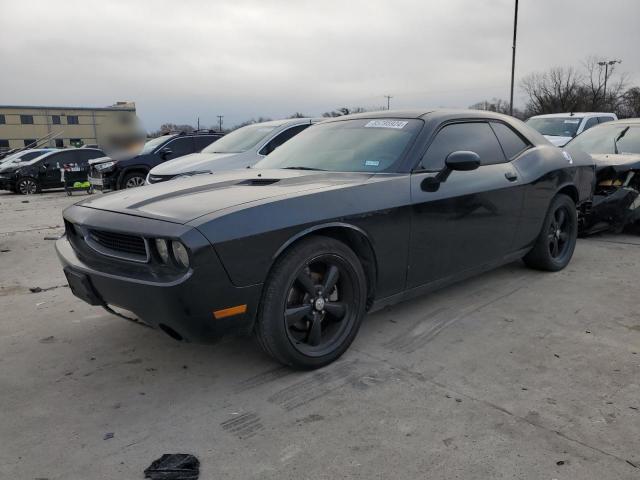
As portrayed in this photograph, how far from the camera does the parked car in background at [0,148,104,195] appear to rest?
16.4 m

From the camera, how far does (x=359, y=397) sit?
9.15 ft

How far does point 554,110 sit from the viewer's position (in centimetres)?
4950

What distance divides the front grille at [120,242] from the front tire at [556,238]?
11.8 feet

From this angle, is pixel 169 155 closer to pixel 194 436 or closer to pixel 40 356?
pixel 40 356

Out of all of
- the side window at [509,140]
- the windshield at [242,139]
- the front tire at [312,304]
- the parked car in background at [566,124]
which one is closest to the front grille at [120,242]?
the front tire at [312,304]

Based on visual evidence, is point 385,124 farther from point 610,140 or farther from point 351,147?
point 610,140

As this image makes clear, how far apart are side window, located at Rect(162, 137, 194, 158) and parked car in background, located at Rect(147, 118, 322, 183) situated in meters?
3.58

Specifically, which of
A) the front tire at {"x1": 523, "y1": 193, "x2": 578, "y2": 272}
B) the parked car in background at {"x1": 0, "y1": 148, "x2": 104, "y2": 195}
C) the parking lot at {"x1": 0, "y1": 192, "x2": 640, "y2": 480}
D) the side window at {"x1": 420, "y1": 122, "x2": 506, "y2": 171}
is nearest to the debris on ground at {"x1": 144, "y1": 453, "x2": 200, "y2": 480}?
the parking lot at {"x1": 0, "y1": 192, "x2": 640, "y2": 480}

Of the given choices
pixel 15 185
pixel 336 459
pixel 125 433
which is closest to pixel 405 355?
pixel 336 459

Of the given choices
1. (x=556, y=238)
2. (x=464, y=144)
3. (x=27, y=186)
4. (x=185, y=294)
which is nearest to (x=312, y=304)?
(x=185, y=294)

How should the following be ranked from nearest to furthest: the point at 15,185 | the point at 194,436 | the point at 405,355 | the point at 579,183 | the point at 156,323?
the point at 194,436 < the point at 156,323 < the point at 405,355 < the point at 579,183 < the point at 15,185

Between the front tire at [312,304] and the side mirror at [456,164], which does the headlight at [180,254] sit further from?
the side mirror at [456,164]

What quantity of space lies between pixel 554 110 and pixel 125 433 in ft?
177

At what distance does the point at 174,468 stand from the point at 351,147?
2496 millimetres
